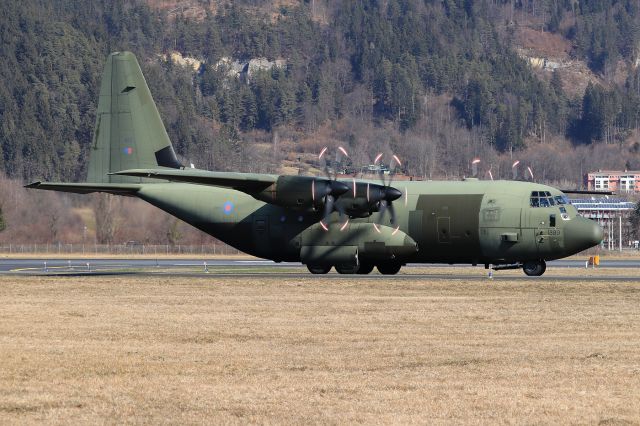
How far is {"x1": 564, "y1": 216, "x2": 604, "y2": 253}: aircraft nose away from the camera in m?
52.4

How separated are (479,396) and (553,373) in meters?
3.13

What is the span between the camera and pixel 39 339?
2972cm

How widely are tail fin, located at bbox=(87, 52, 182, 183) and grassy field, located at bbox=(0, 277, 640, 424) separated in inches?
638

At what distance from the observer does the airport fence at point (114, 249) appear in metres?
113

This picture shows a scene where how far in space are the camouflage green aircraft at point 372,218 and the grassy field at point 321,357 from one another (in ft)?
26.2

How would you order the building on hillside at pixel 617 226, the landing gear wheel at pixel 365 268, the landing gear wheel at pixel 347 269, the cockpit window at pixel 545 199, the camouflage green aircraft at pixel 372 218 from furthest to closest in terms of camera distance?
1. the building on hillside at pixel 617 226
2. the landing gear wheel at pixel 365 268
3. the landing gear wheel at pixel 347 269
4. the cockpit window at pixel 545 199
5. the camouflage green aircraft at pixel 372 218

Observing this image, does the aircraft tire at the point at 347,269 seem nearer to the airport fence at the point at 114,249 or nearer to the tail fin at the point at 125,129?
the tail fin at the point at 125,129

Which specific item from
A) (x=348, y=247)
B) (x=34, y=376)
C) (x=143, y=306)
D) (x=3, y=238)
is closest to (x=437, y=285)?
(x=348, y=247)

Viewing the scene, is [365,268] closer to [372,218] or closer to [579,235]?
[372,218]

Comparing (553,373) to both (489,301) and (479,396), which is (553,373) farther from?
(489,301)

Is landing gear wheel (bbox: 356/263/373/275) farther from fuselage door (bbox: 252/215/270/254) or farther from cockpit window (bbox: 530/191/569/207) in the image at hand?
cockpit window (bbox: 530/191/569/207)

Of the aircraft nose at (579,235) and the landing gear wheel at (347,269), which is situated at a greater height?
the aircraft nose at (579,235)

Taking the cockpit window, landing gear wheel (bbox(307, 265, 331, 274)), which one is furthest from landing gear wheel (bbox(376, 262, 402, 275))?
the cockpit window

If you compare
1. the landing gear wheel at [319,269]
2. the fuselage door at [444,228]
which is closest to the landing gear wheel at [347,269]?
the landing gear wheel at [319,269]
